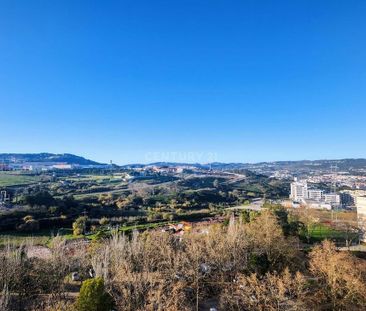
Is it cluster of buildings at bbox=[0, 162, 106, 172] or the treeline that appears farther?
cluster of buildings at bbox=[0, 162, 106, 172]

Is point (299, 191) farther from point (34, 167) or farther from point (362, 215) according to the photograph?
point (34, 167)

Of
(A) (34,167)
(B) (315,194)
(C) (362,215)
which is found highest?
(A) (34,167)

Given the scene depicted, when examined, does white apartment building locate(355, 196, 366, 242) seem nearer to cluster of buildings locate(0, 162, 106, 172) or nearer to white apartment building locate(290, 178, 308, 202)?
white apartment building locate(290, 178, 308, 202)

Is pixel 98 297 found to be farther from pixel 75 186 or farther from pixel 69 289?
pixel 75 186

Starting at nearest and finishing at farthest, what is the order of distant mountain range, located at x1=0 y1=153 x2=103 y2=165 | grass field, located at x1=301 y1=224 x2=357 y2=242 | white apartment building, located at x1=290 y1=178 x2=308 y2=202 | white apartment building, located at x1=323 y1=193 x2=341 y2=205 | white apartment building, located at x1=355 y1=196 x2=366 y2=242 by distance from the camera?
grass field, located at x1=301 y1=224 x2=357 y2=242 → white apartment building, located at x1=355 y1=196 x2=366 y2=242 → white apartment building, located at x1=323 y1=193 x2=341 y2=205 → white apartment building, located at x1=290 y1=178 x2=308 y2=202 → distant mountain range, located at x1=0 y1=153 x2=103 y2=165

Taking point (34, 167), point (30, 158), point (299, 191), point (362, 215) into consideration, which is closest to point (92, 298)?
point (362, 215)

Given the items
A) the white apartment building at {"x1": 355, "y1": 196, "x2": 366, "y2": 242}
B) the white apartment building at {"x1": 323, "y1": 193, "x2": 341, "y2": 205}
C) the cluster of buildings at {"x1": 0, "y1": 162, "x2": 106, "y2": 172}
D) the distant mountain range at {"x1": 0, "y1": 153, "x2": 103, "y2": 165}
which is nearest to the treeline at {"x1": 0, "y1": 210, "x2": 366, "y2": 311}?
the white apartment building at {"x1": 355, "y1": 196, "x2": 366, "y2": 242}

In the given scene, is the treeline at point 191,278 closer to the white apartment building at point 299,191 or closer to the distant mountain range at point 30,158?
the white apartment building at point 299,191

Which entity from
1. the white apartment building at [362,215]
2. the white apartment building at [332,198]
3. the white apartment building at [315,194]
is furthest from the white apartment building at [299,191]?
the white apartment building at [362,215]

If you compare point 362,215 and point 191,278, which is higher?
point 191,278
